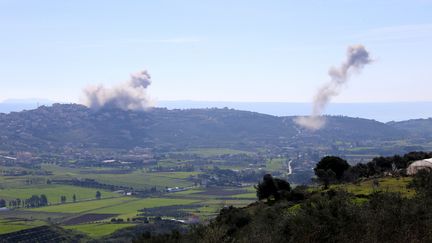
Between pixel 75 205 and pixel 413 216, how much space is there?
91422 millimetres

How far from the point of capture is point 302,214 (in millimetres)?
23828

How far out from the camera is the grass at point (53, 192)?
4518 inches

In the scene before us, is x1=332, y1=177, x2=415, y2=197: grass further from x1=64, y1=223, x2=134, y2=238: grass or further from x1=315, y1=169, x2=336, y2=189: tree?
x1=64, y1=223, x2=134, y2=238: grass

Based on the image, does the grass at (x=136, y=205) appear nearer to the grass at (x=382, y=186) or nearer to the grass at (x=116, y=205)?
the grass at (x=116, y=205)

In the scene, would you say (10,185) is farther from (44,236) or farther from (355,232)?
(355,232)

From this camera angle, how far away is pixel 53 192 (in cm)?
12062

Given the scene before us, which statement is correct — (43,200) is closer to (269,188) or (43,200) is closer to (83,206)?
(83,206)

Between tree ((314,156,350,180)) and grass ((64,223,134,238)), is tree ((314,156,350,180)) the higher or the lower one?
the higher one

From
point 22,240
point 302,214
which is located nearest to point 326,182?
point 302,214

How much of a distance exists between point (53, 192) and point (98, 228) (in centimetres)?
5131

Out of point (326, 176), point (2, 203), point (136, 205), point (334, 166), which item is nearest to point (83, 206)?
point (136, 205)

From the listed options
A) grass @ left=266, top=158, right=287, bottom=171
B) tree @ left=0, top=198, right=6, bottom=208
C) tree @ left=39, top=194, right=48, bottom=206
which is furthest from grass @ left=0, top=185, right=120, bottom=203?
grass @ left=266, top=158, right=287, bottom=171

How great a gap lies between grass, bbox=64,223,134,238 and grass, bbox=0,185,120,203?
36631 millimetres

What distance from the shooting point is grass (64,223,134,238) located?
68.1 meters
